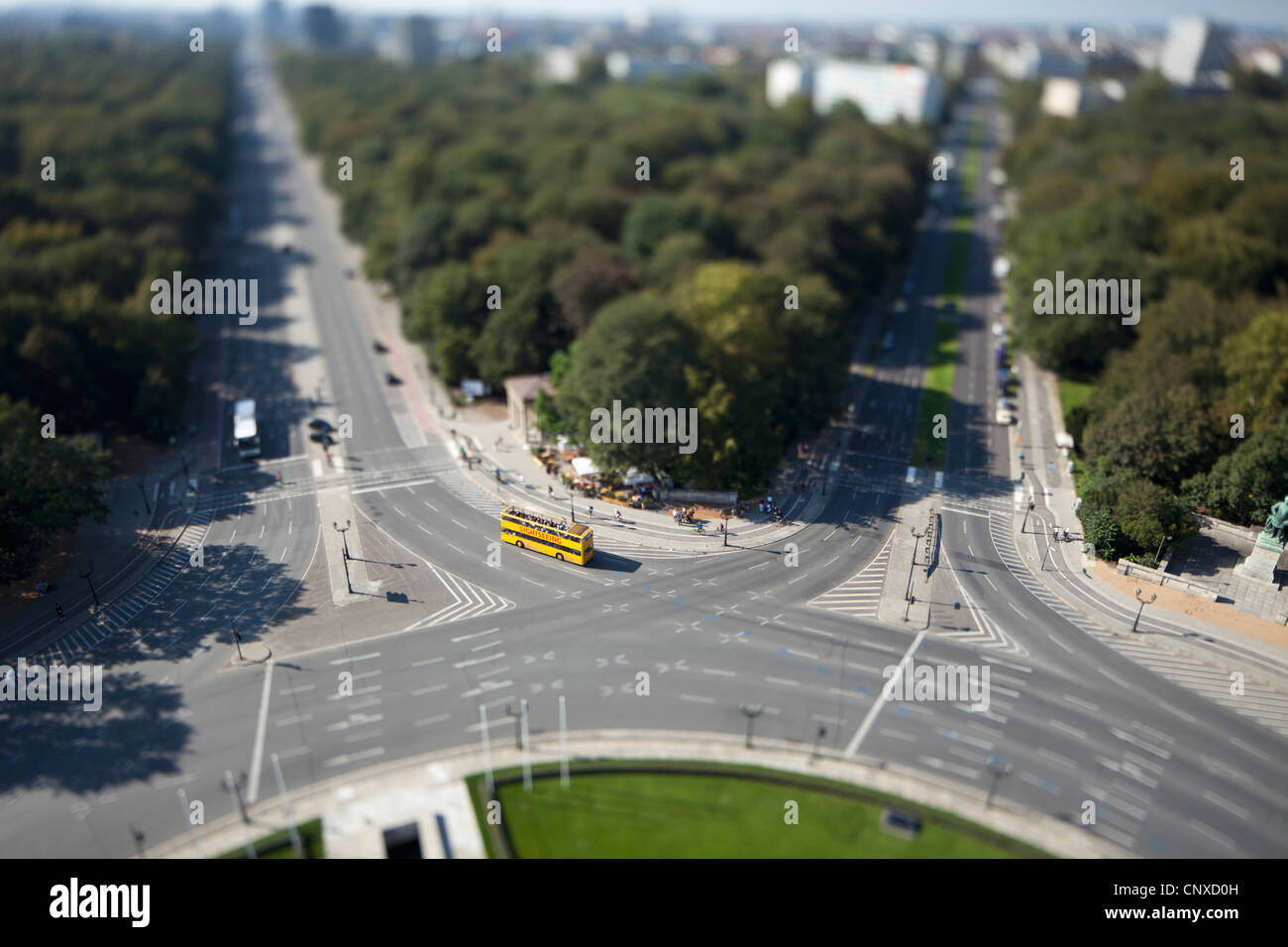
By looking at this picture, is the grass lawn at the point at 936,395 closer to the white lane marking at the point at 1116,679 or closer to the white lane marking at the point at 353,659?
the white lane marking at the point at 1116,679

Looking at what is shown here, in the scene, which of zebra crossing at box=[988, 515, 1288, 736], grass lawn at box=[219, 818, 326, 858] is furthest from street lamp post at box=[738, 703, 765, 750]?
zebra crossing at box=[988, 515, 1288, 736]

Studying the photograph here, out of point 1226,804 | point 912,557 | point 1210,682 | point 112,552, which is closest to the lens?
point 1226,804

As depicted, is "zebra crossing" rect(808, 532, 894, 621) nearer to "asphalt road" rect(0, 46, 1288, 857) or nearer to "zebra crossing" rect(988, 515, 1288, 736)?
"asphalt road" rect(0, 46, 1288, 857)

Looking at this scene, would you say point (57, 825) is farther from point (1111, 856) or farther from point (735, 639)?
point (1111, 856)

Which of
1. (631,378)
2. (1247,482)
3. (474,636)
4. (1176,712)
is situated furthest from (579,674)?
(1247,482)

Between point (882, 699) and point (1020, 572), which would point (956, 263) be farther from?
point (882, 699)

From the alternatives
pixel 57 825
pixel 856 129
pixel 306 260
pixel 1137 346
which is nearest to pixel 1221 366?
pixel 1137 346
